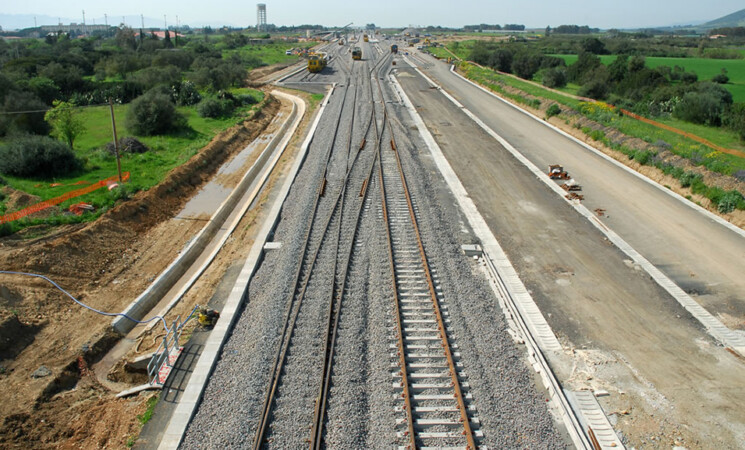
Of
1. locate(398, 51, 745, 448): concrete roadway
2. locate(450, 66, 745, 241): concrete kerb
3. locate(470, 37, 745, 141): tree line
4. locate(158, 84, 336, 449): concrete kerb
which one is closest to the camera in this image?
locate(158, 84, 336, 449): concrete kerb

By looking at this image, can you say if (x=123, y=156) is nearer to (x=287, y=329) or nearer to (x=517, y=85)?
(x=287, y=329)

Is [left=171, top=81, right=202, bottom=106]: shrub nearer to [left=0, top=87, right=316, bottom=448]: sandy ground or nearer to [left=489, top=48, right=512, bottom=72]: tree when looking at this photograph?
[left=0, top=87, right=316, bottom=448]: sandy ground

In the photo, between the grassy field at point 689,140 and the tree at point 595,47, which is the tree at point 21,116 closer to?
the grassy field at point 689,140

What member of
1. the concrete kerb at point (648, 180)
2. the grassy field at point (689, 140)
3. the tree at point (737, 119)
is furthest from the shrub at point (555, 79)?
the tree at point (737, 119)

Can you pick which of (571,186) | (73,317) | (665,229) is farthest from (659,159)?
(73,317)

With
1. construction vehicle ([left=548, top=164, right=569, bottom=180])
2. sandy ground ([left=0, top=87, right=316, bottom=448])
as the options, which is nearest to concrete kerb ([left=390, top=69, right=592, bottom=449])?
construction vehicle ([left=548, top=164, right=569, bottom=180])

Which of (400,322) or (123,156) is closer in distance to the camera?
(400,322)
